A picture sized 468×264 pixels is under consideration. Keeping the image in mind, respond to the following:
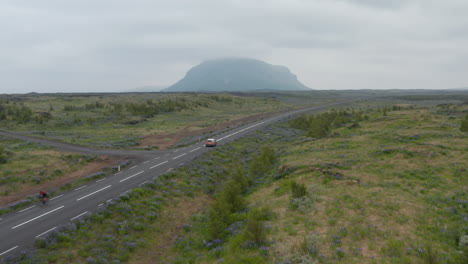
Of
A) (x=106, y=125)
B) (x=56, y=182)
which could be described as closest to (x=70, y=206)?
(x=56, y=182)

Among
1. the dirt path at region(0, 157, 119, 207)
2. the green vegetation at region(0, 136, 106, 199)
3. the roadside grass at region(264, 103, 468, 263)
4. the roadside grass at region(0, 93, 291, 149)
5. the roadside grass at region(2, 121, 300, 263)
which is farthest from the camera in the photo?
the roadside grass at region(0, 93, 291, 149)

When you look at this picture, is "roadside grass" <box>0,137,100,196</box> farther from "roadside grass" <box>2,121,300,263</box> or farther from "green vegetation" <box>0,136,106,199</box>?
"roadside grass" <box>2,121,300,263</box>

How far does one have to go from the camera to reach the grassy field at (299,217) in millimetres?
12664

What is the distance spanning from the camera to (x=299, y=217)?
53.6ft

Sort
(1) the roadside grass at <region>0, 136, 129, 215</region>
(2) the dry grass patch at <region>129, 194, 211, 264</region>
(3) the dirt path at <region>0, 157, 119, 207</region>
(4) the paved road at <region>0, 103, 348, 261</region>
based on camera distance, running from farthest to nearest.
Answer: (1) the roadside grass at <region>0, 136, 129, 215</region>, (3) the dirt path at <region>0, 157, 119, 207</region>, (4) the paved road at <region>0, 103, 348, 261</region>, (2) the dry grass patch at <region>129, 194, 211, 264</region>

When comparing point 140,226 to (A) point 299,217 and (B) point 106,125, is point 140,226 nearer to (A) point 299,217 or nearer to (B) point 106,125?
(A) point 299,217

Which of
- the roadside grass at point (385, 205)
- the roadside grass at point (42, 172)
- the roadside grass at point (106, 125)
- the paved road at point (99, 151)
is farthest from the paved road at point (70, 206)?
the roadside grass at point (106, 125)

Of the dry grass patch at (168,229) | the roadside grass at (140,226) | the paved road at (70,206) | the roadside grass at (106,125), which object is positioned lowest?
the dry grass patch at (168,229)

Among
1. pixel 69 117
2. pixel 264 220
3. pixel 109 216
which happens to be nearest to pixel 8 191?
pixel 109 216

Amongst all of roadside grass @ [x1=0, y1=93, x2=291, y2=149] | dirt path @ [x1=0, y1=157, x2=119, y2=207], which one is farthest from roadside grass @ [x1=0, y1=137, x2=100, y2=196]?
roadside grass @ [x1=0, y1=93, x2=291, y2=149]

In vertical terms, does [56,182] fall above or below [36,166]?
below

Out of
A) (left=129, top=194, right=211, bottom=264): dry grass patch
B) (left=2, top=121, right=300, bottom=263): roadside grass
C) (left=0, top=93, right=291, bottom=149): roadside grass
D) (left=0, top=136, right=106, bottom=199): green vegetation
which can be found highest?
(left=0, top=93, right=291, bottom=149): roadside grass

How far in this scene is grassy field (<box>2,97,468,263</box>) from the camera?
1266cm

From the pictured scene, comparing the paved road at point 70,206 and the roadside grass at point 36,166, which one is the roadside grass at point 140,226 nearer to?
the paved road at point 70,206
